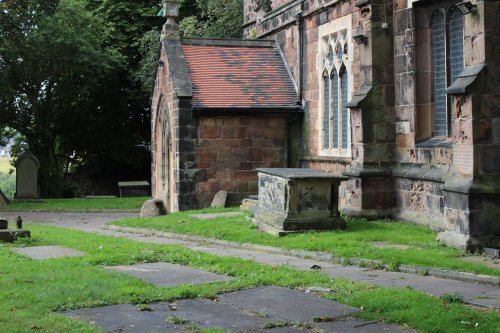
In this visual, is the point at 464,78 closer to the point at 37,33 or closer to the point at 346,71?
the point at 346,71

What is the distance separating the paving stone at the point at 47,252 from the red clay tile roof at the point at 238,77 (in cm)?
836

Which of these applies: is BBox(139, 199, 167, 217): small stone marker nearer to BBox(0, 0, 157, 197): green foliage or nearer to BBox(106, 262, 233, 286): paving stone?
BBox(0, 0, 157, 197): green foliage

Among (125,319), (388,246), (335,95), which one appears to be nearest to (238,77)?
(335,95)

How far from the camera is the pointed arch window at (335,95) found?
18.2 meters

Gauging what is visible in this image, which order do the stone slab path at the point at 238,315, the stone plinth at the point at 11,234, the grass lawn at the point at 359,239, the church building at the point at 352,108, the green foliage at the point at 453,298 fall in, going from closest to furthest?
the stone slab path at the point at 238,315
the green foliage at the point at 453,298
the grass lawn at the point at 359,239
the church building at the point at 352,108
the stone plinth at the point at 11,234

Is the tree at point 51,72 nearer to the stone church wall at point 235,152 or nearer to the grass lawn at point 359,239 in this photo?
the stone church wall at point 235,152

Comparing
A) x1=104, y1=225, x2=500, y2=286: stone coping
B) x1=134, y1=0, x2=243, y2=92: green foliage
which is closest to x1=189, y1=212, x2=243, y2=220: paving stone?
x1=104, y1=225, x2=500, y2=286: stone coping

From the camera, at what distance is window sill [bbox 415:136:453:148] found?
1395 cm

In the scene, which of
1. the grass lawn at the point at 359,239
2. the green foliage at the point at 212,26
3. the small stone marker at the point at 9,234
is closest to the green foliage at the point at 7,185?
the green foliage at the point at 212,26

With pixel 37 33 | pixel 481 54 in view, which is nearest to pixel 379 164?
pixel 481 54

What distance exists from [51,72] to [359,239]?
24043mm

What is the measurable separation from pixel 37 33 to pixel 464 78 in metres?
23.8

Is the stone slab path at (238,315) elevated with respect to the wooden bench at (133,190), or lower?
lower

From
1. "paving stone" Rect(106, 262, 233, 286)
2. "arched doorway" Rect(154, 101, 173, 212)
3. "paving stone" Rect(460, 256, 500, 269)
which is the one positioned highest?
"arched doorway" Rect(154, 101, 173, 212)
